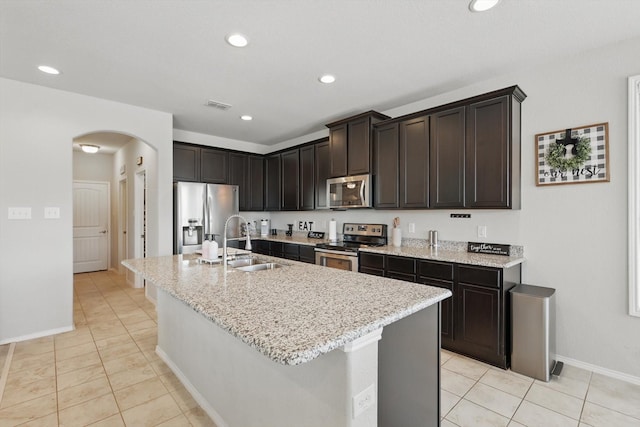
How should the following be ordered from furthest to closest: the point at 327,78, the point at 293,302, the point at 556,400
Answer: the point at 327,78 → the point at 556,400 → the point at 293,302

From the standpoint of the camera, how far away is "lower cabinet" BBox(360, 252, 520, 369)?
257 centimetres

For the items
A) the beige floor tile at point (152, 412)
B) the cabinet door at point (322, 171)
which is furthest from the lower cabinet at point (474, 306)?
the beige floor tile at point (152, 412)

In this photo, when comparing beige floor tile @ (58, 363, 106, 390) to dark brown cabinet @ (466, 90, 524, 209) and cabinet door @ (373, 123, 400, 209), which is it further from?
dark brown cabinet @ (466, 90, 524, 209)

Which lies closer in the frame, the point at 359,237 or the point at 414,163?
the point at 414,163

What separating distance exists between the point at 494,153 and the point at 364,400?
2.50 meters

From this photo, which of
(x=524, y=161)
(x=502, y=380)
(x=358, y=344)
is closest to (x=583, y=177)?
(x=524, y=161)

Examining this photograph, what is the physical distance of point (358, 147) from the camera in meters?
3.88

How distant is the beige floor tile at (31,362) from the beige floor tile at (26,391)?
0.91 feet

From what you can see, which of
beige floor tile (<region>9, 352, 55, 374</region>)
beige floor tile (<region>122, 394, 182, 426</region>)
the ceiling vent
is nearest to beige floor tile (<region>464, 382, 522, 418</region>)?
beige floor tile (<region>122, 394, 182, 426</region>)

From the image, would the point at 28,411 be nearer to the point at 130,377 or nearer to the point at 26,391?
the point at 26,391

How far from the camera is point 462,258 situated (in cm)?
283

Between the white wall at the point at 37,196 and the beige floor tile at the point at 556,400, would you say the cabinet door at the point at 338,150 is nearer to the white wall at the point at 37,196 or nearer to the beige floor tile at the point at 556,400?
the white wall at the point at 37,196

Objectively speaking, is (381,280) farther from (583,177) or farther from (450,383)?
(583,177)

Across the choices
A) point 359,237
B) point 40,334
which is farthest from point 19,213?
point 359,237
